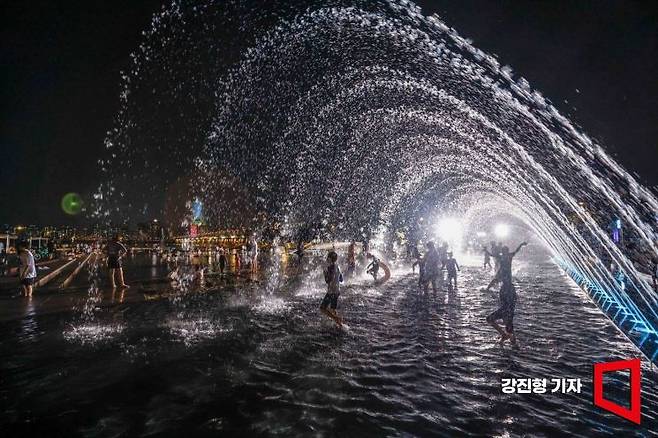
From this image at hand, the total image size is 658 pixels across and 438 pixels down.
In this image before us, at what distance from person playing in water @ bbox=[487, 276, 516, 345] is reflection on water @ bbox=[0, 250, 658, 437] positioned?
33 centimetres

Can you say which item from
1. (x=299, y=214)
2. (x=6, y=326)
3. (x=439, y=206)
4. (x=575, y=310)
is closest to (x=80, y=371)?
(x=6, y=326)

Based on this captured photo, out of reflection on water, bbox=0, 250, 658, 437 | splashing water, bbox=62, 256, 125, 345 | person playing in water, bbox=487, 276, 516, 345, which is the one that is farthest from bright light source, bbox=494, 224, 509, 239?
splashing water, bbox=62, 256, 125, 345

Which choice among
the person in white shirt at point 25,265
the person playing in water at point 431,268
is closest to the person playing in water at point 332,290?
the person playing in water at point 431,268

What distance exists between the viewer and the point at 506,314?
862 centimetres

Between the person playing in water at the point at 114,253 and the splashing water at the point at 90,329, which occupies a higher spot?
the person playing in water at the point at 114,253

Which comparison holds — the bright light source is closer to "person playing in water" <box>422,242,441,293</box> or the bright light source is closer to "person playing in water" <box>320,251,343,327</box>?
"person playing in water" <box>422,242,441,293</box>

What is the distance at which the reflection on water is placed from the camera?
4859mm

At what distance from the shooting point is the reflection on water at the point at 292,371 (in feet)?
15.9

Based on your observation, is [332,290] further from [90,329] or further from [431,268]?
[431,268]

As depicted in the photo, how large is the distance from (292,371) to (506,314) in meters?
5.00

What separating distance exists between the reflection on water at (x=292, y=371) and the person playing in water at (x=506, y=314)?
1.09 ft

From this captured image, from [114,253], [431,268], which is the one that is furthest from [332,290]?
[114,253]

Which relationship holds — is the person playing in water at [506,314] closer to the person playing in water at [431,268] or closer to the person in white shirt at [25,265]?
the person playing in water at [431,268]

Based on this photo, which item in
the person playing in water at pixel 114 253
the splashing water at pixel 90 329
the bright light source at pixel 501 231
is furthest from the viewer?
the bright light source at pixel 501 231
